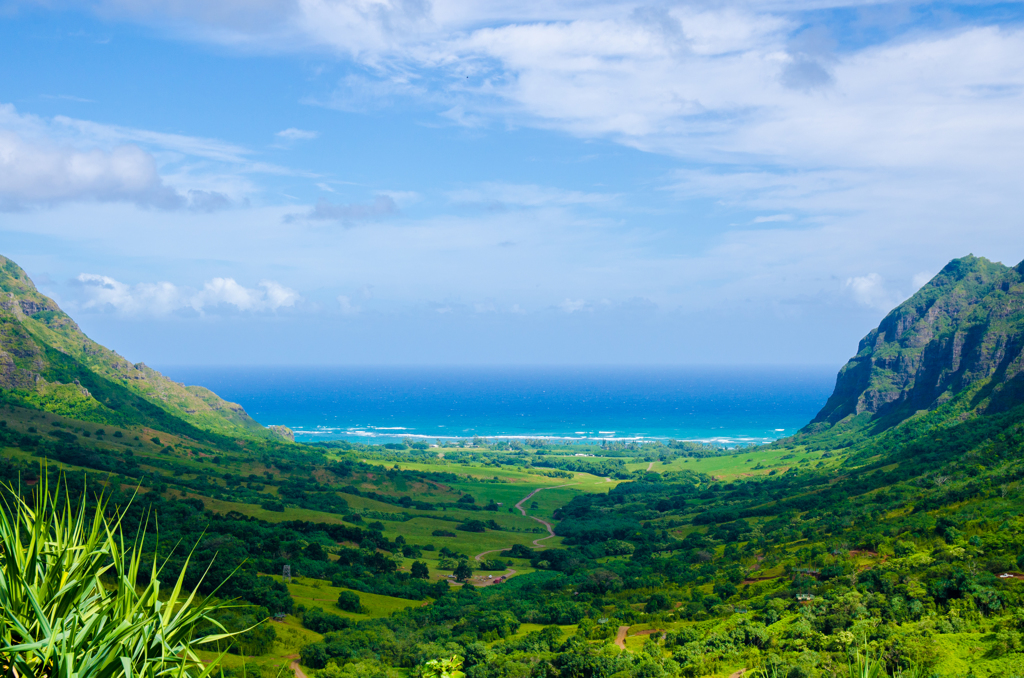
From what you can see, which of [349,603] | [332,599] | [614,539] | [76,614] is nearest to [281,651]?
[349,603]

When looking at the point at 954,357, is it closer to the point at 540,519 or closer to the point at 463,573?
the point at 540,519

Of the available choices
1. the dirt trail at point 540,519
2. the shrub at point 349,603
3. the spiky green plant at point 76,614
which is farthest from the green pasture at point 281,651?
the dirt trail at point 540,519

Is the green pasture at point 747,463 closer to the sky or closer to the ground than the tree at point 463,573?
closer to the sky

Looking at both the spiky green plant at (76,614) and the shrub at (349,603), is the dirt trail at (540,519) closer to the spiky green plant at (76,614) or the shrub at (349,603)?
the shrub at (349,603)

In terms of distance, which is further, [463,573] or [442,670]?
[463,573]

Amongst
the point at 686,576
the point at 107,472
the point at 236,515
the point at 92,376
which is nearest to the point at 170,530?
the point at 236,515

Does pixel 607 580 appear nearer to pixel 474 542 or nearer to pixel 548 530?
pixel 474 542

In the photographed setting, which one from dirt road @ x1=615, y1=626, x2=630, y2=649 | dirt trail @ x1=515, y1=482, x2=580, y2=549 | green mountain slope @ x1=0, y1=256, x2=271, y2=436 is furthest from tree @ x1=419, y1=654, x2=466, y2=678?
green mountain slope @ x1=0, y1=256, x2=271, y2=436
